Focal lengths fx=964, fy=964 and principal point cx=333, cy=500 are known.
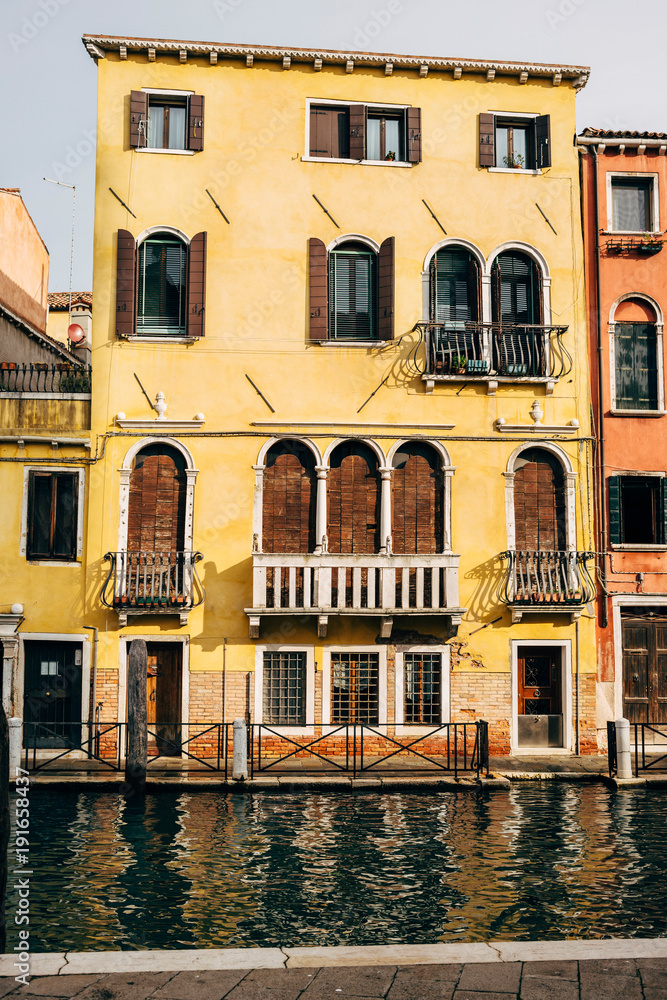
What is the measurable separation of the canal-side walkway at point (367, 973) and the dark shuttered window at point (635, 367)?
1374 centimetres

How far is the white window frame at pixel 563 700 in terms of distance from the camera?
19.5 metres

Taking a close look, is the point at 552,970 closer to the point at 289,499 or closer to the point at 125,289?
the point at 289,499

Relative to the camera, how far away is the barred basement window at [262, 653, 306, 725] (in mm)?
19125

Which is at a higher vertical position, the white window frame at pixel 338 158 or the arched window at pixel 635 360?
the white window frame at pixel 338 158

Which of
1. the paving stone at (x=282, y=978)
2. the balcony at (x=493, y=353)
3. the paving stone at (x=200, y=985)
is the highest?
the balcony at (x=493, y=353)

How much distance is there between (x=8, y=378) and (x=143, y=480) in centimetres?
361

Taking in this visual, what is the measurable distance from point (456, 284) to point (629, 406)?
4483 millimetres

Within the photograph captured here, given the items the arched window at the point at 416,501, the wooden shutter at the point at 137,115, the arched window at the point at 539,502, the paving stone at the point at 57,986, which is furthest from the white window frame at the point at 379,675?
the paving stone at the point at 57,986

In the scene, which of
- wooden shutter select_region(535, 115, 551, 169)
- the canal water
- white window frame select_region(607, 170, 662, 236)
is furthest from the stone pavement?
wooden shutter select_region(535, 115, 551, 169)

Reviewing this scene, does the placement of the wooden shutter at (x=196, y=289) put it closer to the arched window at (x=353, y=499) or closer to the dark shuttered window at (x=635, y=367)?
the arched window at (x=353, y=499)

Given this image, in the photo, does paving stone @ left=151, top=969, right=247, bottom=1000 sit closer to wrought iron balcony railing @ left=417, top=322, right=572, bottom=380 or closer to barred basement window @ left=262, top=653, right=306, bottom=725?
barred basement window @ left=262, top=653, right=306, bottom=725

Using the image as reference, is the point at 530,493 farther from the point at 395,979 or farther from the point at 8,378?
the point at 395,979

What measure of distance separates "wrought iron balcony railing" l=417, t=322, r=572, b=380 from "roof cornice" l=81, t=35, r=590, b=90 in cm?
538

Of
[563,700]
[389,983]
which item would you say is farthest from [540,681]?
[389,983]
